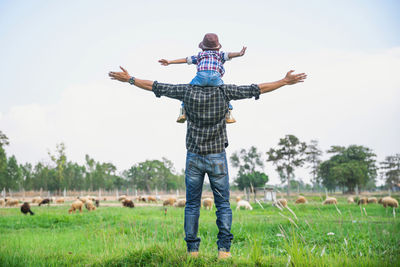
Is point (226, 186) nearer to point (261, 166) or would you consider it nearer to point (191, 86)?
point (191, 86)

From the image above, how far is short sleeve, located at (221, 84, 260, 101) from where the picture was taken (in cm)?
347

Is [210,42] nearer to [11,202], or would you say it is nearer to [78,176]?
[11,202]

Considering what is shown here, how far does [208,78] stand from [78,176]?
6823cm

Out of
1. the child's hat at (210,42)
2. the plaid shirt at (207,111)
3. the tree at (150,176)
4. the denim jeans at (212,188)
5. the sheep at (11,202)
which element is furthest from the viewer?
the tree at (150,176)

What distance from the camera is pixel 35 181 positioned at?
61094 millimetres

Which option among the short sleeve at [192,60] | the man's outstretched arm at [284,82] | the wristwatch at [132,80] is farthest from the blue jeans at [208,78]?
the wristwatch at [132,80]

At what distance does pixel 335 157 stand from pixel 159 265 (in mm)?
64085

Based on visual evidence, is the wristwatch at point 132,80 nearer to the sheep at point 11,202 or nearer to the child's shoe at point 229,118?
the child's shoe at point 229,118

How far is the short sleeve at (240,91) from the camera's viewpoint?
3.47 metres

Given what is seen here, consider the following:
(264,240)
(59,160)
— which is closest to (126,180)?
(59,160)

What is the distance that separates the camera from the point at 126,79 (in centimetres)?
352

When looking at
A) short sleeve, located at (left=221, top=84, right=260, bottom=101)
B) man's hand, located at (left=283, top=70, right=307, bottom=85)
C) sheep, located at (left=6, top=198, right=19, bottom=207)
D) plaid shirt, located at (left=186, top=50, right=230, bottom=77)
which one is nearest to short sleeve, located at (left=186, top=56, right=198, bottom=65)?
plaid shirt, located at (left=186, top=50, right=230, bottom=77)

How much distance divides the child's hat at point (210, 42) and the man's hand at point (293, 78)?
92cm

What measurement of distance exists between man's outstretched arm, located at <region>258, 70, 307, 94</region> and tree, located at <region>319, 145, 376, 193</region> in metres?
53.9
